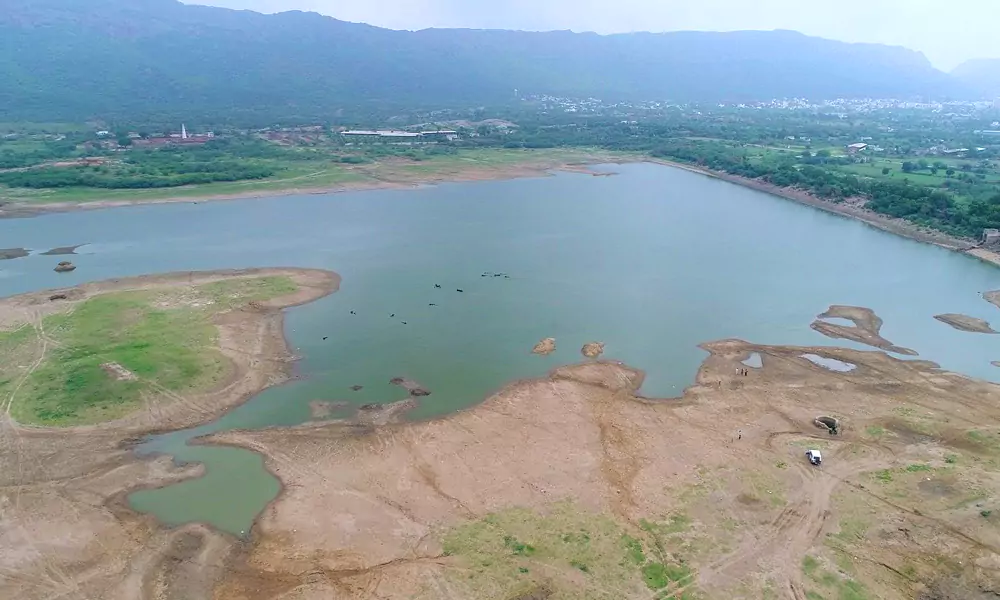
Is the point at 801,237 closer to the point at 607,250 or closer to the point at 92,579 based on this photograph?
the point at 607,250

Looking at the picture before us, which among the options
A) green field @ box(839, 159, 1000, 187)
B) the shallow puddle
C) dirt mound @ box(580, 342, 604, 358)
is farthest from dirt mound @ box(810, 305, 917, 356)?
green field @ box(839, 159, 1000, 187)

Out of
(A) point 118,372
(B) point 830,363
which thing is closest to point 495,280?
(B) point 830,363

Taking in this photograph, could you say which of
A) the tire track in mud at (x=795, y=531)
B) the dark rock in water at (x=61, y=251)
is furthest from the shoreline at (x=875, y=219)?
the dark rock in water at (x=61, y=251)

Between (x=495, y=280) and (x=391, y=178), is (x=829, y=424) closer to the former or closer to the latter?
(x=495, y=280)

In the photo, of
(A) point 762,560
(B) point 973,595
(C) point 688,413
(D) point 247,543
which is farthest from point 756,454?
(D) point 247,543

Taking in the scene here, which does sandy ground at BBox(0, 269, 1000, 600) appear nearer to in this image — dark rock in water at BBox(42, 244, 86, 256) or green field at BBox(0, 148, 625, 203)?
dark rock in water at BBox(42, 244, 86, 256)
